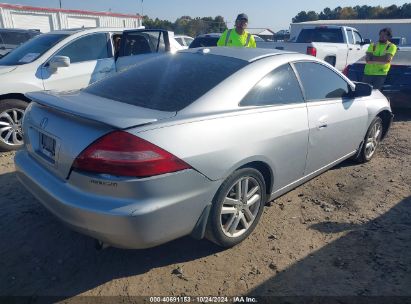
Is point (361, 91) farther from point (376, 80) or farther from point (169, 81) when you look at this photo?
point (376, 80)

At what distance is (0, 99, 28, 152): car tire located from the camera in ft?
16.5

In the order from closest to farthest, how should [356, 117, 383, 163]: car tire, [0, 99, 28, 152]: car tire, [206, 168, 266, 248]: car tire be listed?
1. [206, 168, 266, 248]: car tire
2. [356, 117, 383, 163]: car tire
3. [0, 99, 28, 152]: car tire

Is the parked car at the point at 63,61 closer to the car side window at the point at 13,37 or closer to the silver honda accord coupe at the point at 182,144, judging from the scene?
the silver honda accord coupe at the point at 182,144

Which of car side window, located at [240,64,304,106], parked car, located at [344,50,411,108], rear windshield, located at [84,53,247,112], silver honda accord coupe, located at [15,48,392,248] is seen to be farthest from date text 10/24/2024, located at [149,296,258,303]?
parked car, located at [344,50,411,108]

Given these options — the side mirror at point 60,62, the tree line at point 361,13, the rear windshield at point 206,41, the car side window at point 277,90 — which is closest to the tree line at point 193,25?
the tree line at point 361,13

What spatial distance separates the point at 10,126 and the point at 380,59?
22.6 ft

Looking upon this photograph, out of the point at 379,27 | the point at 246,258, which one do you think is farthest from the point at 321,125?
the point at 379,27

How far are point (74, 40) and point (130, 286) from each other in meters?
4.57

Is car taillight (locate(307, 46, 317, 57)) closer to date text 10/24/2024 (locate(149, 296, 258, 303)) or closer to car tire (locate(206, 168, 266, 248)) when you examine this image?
car tire (locate(206, 168, 266, 248))

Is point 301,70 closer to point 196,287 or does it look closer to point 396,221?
point 396,221

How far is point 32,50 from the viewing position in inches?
220

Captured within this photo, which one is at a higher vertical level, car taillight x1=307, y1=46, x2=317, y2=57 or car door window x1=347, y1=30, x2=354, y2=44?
car door window x1=347, y1=30, x2=354, y2=44

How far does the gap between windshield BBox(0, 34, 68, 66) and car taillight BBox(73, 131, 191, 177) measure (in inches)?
156

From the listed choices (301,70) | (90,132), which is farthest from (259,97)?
(90,132)
